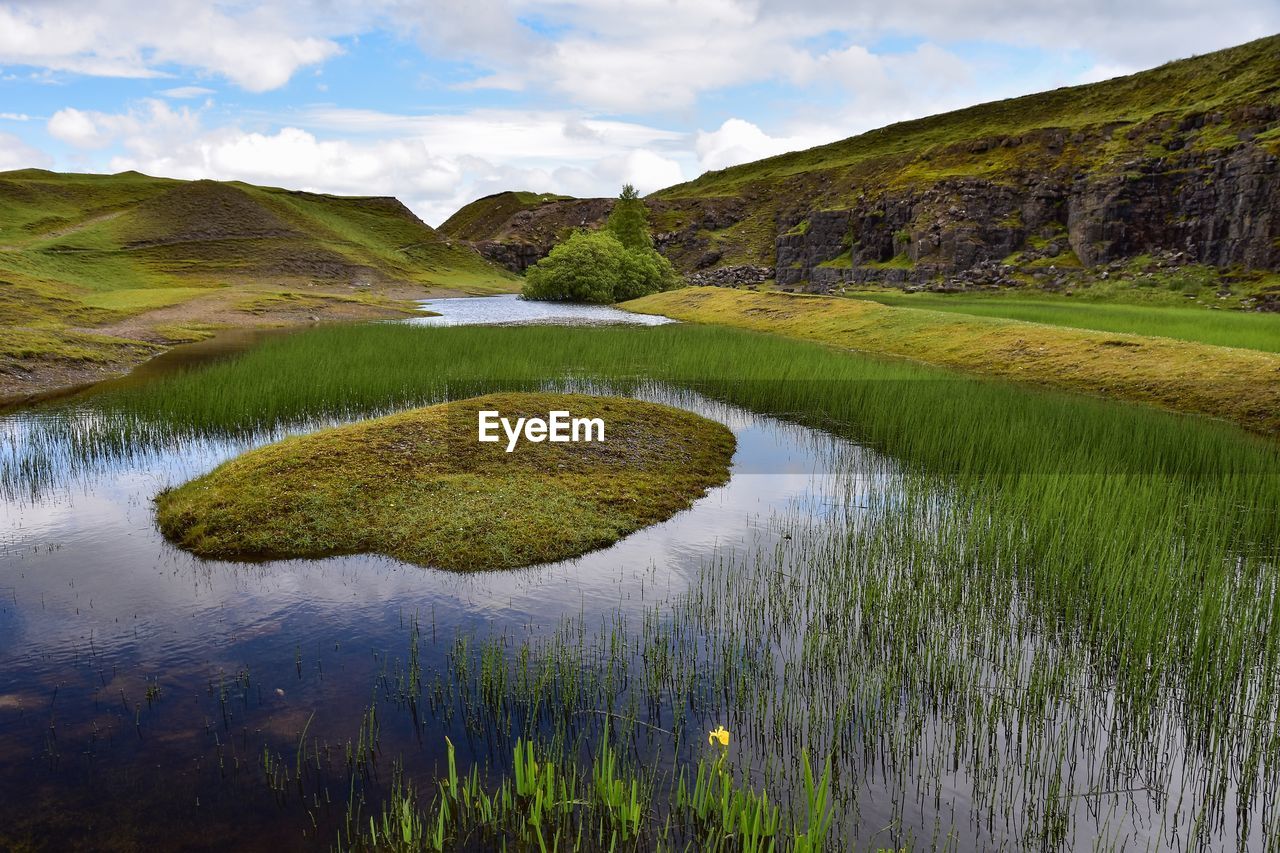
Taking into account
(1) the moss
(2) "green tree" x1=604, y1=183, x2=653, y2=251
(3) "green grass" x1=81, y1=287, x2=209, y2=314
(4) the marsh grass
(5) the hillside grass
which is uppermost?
(5) the hillside grass

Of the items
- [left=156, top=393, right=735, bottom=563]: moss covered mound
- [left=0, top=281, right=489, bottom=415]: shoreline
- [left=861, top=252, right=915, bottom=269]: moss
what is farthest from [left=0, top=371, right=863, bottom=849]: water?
[left=861, top=252, right=915, bottom=269]: moss

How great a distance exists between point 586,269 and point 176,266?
57294 mm

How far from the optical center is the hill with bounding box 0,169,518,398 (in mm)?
36250

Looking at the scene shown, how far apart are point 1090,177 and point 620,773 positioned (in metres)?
101

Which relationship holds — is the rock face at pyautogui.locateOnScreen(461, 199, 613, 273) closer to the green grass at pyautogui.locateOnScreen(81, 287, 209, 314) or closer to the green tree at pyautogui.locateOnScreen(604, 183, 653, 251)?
the green tree at pyautogui.locateOnScreen(604, 183, 653, 251)

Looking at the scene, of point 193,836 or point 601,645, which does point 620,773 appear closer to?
point 601,645

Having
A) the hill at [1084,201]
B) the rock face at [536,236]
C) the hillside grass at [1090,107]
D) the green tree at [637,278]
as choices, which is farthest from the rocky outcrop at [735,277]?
the rock face at [536,236]

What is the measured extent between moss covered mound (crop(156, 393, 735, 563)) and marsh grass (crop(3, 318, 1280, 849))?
2.68 metres

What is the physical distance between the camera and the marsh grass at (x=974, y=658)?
220 inches

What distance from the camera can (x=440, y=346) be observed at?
32.3 m

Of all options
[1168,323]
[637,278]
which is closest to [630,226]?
[637,278]

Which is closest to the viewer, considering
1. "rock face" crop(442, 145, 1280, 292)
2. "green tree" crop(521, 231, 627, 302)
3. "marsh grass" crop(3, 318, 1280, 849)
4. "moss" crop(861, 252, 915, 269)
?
"marsh grass" crop(3, 318, 1280, 849)

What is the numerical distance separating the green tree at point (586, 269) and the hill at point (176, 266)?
1985 cm

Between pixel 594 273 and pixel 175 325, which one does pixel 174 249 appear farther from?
pixel 175 325
